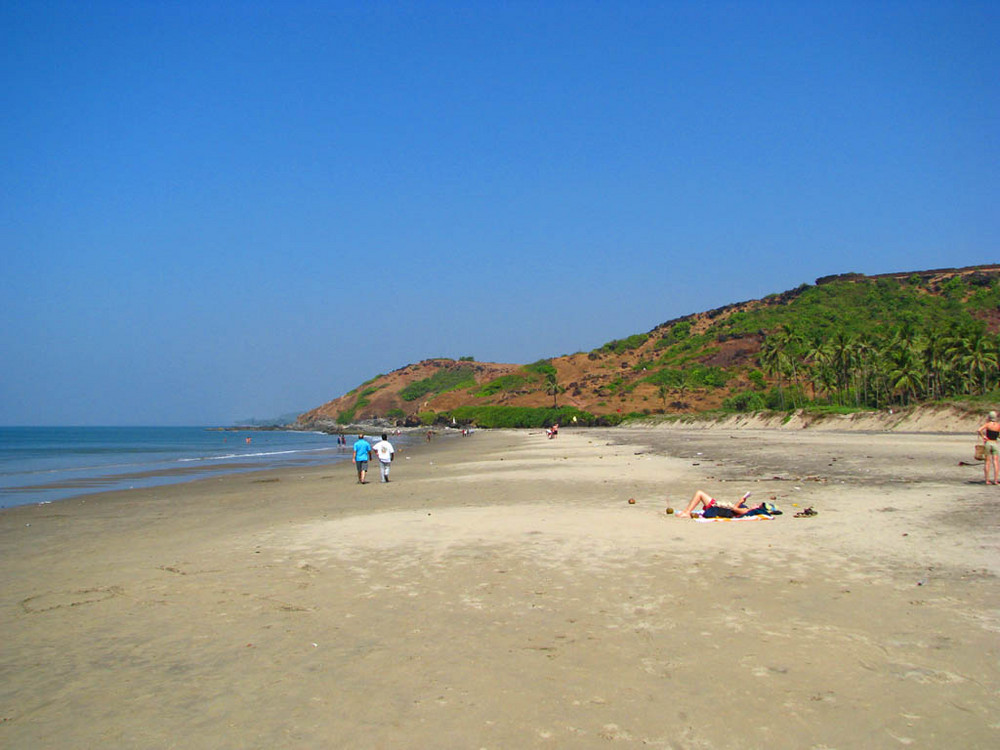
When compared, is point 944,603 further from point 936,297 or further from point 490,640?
point 936,297

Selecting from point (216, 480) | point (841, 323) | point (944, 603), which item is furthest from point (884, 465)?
point (841, 323)

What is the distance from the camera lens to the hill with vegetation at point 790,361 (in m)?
63.8

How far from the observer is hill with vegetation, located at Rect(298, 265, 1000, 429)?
63750 millimetres

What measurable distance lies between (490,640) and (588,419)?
91.4 metres

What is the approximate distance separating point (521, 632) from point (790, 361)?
79250 mm

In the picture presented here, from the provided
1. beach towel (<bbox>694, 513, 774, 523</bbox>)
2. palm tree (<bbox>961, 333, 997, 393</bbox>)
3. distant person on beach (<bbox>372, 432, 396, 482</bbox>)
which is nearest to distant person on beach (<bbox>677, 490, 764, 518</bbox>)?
beach towel (<bbox>694, 513, 774, 523</bbox>)

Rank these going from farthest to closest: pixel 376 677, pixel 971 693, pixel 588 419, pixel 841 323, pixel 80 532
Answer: pixel 841 323
pixel 588 419
pixel 80 532
pixel 376 677
pixel 971 693

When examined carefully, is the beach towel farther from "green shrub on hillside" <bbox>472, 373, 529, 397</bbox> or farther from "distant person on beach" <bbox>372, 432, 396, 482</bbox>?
"green shrub on hillside" <bbox>472, 373, 529, 397</bbox>

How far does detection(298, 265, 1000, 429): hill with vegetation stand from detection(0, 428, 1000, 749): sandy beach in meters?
51.1

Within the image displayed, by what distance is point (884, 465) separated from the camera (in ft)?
66.7

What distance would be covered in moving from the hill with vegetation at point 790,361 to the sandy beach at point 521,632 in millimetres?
51111

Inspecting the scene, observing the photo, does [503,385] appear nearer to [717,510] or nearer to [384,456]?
[384,456]

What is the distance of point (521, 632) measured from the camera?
247 inches

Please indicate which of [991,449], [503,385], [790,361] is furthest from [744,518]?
[503,385]
